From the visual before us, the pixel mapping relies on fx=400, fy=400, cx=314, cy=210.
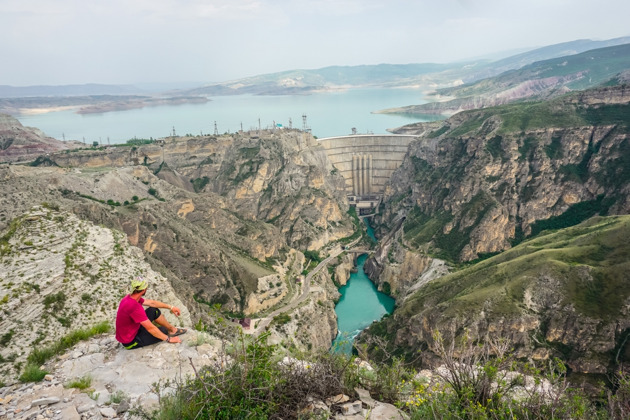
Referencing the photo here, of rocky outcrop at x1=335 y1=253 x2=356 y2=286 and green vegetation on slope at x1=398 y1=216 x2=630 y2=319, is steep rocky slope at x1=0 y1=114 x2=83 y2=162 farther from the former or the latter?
green vegetation on slope at x1=398 y1=216 x2=630 y2=319

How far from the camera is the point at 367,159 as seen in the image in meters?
119

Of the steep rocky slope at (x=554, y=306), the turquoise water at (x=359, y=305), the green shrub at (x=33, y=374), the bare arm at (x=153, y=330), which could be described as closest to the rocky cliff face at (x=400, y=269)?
the turquoise water at (x=359, y=305)

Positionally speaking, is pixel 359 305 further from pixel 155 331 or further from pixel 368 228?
pixel 155 331

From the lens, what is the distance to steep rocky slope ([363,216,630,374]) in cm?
3681

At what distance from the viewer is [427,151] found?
102812 mm

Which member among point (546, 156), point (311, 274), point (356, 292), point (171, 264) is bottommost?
point (356, 292)

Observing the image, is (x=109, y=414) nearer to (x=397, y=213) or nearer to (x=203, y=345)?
(x=203, y=345)

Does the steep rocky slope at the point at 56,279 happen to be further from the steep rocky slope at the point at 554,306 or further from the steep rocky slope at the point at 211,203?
the steep rocky slope at the point at 554,306

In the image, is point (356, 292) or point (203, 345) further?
point (356, 292)

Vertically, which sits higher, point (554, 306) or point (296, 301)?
point (554, 306)

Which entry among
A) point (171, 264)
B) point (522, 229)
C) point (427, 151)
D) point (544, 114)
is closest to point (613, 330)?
point (522, 229)

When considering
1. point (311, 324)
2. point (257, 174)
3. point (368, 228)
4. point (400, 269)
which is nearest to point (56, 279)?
point (311, 324)

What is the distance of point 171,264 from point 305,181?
166 ft

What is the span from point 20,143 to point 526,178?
13899cm
